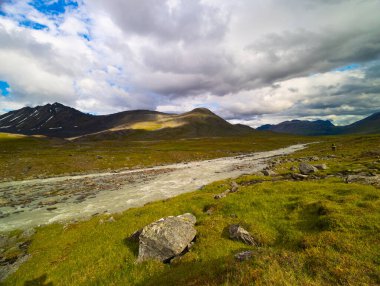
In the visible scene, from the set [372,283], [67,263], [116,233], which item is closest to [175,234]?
[116,233]

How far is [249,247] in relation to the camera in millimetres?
13141

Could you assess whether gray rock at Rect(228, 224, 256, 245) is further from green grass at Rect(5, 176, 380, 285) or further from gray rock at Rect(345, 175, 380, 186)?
gray rock at Rect(345, 175, 380, 186)

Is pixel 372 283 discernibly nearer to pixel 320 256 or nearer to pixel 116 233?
pixel 320 256

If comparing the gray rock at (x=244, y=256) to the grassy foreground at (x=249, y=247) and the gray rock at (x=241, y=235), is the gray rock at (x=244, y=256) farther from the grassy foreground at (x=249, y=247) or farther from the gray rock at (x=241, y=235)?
the gray rock at (x=241, y=235)

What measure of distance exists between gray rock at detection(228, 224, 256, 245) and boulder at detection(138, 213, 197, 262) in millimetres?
2778

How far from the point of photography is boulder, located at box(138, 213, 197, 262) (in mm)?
13742

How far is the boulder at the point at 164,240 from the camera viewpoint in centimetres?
1374

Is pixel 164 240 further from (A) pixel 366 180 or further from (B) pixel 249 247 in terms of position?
(A) pixel 366 180

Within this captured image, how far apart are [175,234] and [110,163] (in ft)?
254

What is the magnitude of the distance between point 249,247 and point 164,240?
5.49m

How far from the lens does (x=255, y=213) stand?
18594 millimetres

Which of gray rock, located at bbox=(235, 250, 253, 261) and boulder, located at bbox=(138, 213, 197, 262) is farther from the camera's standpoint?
boulder, located at bbox=(138, 213, 197, 262)

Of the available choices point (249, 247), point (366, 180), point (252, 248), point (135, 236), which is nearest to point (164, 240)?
point (135, 236)

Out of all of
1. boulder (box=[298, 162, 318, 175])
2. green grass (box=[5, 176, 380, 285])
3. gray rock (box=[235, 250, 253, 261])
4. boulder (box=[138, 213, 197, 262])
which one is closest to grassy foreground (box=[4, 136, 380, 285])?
green grass (box=[5, 176, 380, 285])
